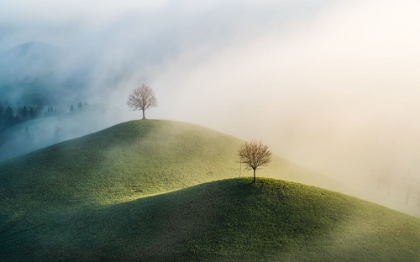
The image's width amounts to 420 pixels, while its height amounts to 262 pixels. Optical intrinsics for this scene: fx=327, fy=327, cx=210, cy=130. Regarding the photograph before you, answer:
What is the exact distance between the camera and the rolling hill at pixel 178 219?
48469 millimetres

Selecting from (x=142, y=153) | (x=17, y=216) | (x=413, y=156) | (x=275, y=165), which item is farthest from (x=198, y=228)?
(x=413, y=156)

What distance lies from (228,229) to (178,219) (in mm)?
9663

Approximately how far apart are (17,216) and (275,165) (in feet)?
244

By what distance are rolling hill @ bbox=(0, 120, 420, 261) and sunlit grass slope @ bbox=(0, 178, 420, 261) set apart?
170mm

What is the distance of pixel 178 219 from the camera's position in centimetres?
5709

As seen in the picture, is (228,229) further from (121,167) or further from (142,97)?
(142,97)

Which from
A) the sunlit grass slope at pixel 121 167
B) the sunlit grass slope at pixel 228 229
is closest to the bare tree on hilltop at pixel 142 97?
the sunlit grass slope at pixel 121 167

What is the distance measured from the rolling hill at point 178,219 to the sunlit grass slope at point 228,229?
0.17 metres

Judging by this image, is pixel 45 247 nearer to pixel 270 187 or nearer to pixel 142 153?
pixel 270 187

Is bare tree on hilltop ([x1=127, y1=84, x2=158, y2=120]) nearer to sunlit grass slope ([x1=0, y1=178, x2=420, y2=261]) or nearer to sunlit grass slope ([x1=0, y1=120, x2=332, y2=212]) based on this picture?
sunlit grass slope ([x1=0, y1=120, x2=332, y2=212])

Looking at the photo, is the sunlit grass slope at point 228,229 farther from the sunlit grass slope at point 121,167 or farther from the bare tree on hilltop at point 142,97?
the bare tree on hilltop at point 142,97

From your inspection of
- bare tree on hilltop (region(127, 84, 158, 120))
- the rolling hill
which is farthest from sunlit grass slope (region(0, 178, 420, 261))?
bare tree on hilltop (region(127, 84, 158, 120))

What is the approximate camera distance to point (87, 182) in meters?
84.2

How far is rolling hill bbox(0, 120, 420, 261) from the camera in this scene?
159ft
